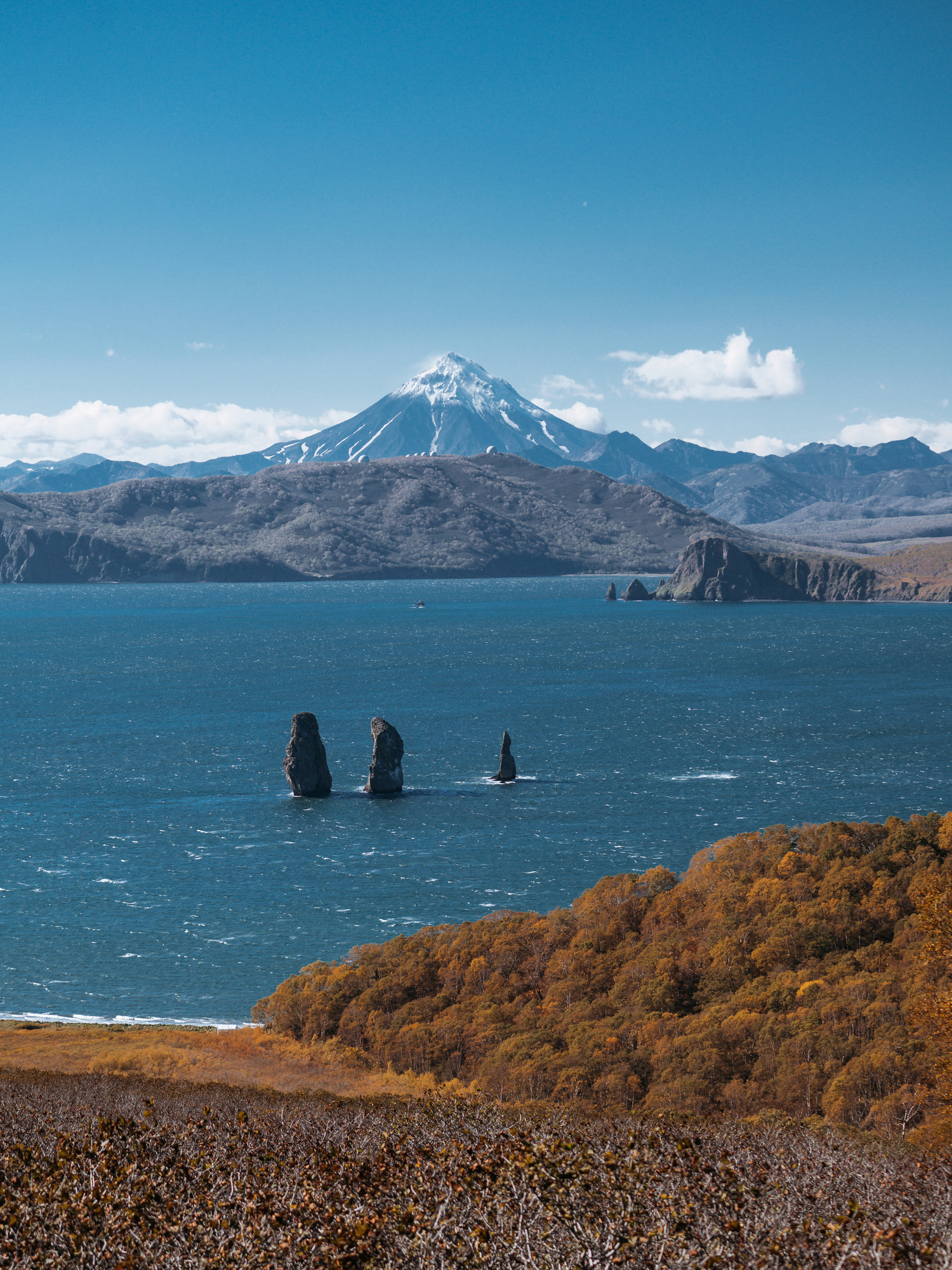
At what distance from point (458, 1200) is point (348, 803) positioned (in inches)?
3171

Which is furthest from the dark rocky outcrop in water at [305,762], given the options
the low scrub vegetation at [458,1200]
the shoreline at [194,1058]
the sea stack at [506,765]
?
the low scrub vegetation at [458,1200]

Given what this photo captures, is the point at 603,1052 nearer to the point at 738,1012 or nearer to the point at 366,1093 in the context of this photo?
Result: the point at 738,1012

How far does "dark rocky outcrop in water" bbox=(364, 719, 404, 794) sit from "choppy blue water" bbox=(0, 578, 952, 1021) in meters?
2.16

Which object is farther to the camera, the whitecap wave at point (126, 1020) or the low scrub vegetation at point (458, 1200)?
the whitecap wave at point (126, 1020)

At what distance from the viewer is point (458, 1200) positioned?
18891 mm

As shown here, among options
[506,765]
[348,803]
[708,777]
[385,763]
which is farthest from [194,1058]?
[708,777]

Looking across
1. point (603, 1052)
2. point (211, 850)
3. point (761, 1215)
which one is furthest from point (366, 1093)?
point (211, 850)

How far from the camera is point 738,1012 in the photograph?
132 ft

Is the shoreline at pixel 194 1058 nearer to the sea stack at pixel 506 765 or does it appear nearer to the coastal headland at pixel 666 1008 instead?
the coastal headland at pixel 666 1008

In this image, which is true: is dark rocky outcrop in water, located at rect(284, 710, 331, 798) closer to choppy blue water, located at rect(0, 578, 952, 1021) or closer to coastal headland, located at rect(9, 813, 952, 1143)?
choppy blue water, located at rect(0, 578, 952, 1021)

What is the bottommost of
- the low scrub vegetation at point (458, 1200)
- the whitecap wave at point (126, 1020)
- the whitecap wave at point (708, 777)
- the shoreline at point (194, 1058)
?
the whitecap wave at point (126, 1020)

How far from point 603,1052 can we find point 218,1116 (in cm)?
1645

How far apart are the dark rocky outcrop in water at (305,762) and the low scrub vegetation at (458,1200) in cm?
7335

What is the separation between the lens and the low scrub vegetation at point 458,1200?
16188 mm
